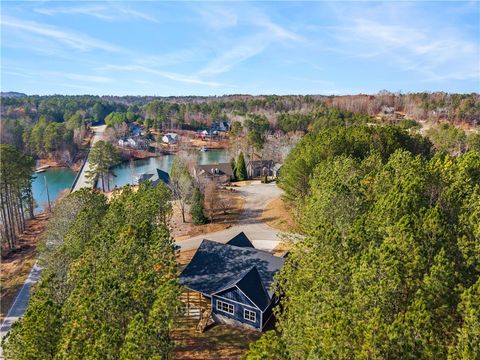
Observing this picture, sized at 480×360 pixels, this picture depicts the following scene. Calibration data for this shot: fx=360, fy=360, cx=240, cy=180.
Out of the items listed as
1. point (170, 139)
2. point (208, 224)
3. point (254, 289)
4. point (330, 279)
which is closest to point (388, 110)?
point (170, 139)

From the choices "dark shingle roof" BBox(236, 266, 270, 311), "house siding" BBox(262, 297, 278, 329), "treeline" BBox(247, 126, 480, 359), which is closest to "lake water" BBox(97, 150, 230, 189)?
"dark shingle roof" BBox(236, 266, 270, 311)

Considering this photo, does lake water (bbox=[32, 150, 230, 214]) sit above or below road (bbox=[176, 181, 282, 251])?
below

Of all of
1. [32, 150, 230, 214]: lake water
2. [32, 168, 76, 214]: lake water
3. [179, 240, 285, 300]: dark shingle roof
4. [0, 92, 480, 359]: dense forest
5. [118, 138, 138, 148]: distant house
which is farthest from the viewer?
[118, 138, 138, 148]: distant house

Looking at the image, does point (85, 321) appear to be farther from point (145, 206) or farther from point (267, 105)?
point (267, 105)

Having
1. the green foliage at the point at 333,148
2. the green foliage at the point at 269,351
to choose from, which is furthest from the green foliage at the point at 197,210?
the green foliage at the point at 269,351

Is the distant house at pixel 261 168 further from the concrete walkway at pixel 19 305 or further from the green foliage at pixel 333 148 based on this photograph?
the concrete walkway at pixel 19 305

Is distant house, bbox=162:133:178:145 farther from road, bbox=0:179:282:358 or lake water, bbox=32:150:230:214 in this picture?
road, bbox=0:179:282:358

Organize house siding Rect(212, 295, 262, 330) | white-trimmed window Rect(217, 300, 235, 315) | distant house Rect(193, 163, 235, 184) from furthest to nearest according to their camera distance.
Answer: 1. distant house Rect(193, 163, 235, 184)
2. white-trimmed window Rect(217, 300, 235, 315)
3. house siding Rect(212, 295, 262, 330)
